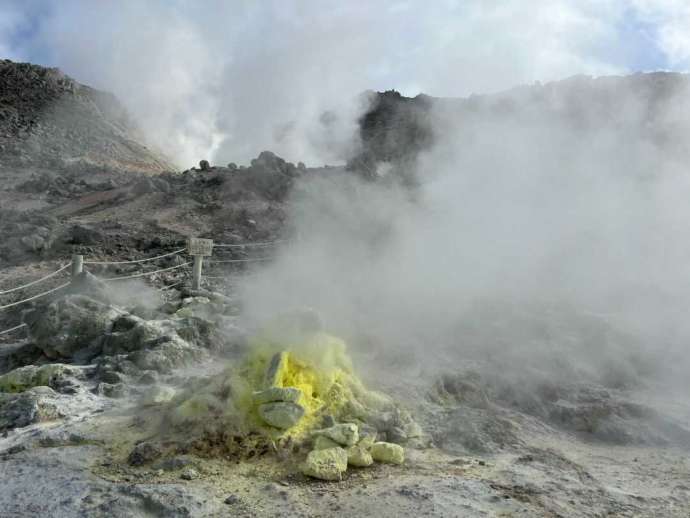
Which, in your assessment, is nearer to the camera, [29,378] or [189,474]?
[189,474]

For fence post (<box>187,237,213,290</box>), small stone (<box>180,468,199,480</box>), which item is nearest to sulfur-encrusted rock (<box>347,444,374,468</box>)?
small stone (<box>180,468,199,480</box>)

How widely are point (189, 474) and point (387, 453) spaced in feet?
3.66

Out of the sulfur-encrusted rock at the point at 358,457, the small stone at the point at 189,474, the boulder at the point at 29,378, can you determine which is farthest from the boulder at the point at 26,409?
the sulfur-encrusted rock at the point at 358,457

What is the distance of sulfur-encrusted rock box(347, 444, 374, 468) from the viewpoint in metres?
3.44

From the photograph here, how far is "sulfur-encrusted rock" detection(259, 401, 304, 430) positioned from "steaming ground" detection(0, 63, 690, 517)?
0.15 meters

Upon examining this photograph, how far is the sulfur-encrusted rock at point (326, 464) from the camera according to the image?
10.7 feet

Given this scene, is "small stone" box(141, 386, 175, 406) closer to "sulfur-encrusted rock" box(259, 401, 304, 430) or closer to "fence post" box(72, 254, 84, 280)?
"sulfur-encrusted rock" box(259, 401, 304, 430)

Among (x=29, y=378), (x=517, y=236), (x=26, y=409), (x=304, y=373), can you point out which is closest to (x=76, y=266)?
(x=29, y=378)

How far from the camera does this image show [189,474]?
10.4 feet

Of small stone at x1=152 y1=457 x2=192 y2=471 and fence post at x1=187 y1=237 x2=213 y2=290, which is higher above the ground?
fence post at x1=187 y1=237 x2=213 y2=290

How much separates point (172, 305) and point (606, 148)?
307 inches

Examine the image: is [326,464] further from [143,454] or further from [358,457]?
[143,454]

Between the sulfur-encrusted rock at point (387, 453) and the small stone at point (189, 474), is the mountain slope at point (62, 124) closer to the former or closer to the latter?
the small stone at point (189, 474)

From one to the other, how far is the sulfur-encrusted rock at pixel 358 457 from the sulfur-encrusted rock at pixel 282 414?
36 centimetres
